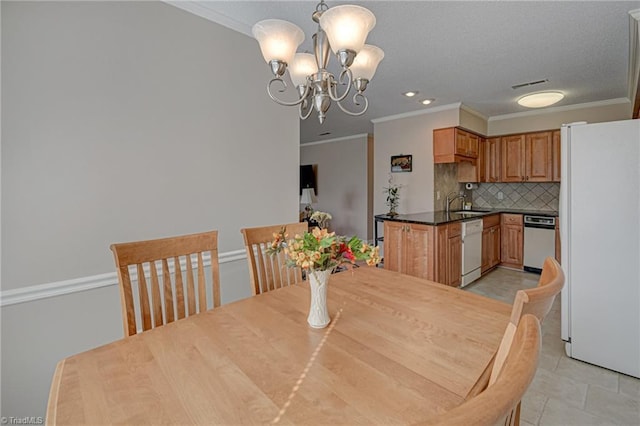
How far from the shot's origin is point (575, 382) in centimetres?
196

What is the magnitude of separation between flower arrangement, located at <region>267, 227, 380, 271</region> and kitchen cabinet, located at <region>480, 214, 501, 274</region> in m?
3.71

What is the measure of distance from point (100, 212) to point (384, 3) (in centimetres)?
219

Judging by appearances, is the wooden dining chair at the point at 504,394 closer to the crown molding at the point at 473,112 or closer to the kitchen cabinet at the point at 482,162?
the crown molding at the point at 473,112

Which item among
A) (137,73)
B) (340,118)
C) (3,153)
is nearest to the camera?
(3,153)

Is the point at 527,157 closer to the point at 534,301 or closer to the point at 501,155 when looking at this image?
the point at 501,155

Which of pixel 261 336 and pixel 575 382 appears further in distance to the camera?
pixel 575 382

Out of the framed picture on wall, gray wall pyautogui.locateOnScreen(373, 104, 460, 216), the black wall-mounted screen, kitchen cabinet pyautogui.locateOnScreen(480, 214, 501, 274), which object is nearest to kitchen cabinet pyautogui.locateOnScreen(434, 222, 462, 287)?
kitchen cabinet pyautogui.locateOnScreen(480, 214, 501, 274)

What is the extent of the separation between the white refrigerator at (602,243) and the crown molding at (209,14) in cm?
257

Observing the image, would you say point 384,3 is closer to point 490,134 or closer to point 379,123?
point 379,123

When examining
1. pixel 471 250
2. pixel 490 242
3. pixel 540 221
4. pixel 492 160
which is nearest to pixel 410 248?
pixel 471 250

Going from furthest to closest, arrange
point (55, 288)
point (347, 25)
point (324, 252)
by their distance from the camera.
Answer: point (55, 288) < point (347, 25) < point (324, 252)

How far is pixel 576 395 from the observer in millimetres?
1839

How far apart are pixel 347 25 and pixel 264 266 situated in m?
1.25

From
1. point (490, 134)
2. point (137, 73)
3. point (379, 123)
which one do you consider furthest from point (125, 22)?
point (490, 134)
